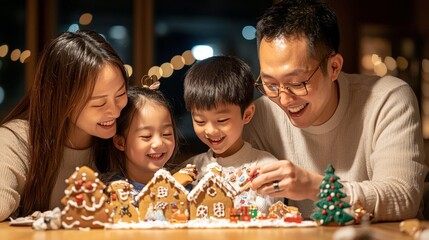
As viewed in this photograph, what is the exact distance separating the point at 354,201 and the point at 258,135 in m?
0.67

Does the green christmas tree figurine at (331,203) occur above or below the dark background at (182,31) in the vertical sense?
below

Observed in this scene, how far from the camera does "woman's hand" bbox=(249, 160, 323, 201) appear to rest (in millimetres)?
1936

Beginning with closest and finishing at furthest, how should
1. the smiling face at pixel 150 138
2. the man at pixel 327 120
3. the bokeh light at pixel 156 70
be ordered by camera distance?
the man at pixel 327 120
the smiling face at pixel 150 138
the bokeh light at pixel 156 70

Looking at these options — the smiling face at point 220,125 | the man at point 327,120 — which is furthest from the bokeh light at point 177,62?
the smiling face at point 220,125

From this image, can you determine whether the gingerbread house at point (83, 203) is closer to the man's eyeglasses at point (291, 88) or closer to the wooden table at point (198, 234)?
the wooden table at point (198, 234)

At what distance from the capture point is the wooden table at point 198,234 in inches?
67.1

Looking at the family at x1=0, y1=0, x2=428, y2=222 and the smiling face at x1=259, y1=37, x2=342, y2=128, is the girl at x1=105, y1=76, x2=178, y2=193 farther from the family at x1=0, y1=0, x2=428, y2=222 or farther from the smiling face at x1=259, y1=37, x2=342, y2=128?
the smiling face at x1=259, y1=37, x2=342, y2=128

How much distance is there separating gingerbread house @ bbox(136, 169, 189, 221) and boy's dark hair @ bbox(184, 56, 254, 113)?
414 mm

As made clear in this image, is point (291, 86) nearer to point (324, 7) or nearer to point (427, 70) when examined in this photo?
point (324, 7)

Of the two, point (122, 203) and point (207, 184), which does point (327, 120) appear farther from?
point (122, 203)

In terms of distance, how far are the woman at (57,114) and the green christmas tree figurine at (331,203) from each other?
0.71 metres

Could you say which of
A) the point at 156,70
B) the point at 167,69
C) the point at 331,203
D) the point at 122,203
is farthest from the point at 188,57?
the point at 331,203

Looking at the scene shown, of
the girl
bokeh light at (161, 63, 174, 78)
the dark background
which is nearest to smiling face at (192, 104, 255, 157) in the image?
the girl

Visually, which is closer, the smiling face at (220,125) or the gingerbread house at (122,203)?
the gingerbread house at (122,203)
